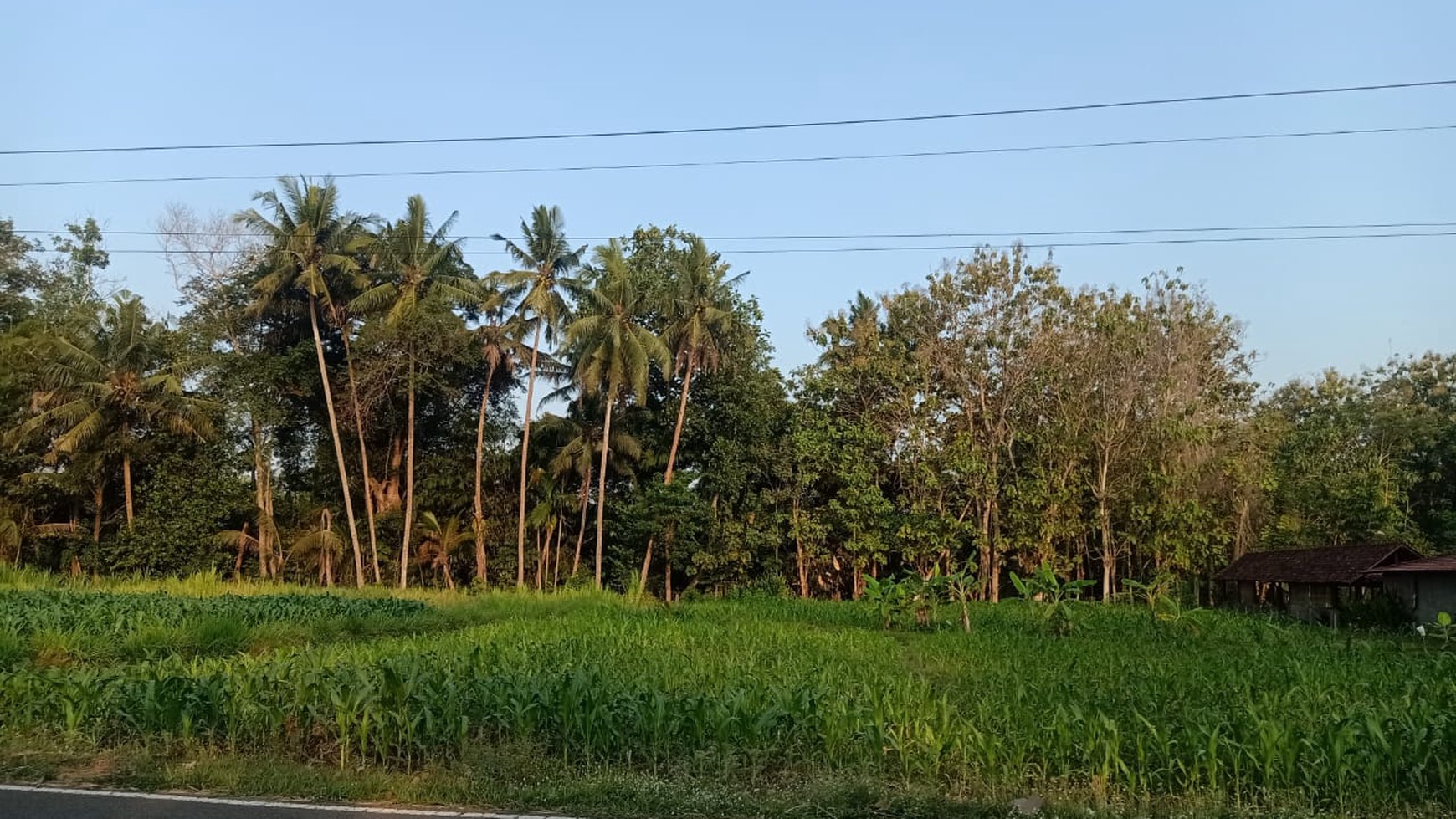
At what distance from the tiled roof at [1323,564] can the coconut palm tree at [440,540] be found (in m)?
29.2

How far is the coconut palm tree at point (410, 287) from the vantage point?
32.3 metres

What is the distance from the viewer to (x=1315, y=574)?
26.4 m

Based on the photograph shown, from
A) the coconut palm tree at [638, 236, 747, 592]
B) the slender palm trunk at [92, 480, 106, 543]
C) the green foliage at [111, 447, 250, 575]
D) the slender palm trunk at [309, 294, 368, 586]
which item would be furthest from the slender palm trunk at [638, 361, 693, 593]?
the slender palm trunk at [92, 480, 106, 543]

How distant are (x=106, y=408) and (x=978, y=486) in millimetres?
31931

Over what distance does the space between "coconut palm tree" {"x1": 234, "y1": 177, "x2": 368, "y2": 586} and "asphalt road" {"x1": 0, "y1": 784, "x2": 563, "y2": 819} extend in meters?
27.1

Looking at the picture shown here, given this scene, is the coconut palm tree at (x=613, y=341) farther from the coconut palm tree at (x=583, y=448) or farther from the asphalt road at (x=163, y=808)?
the asphalt road at (x=163, y=808)

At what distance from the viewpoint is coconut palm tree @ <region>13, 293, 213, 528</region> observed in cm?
3041

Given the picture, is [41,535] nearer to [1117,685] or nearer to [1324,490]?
[1117,685]

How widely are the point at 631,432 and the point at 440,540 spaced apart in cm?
891

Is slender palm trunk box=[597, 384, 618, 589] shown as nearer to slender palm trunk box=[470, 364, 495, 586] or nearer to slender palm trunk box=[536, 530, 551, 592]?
slender palm trunk box=[536, 530, 551, 592]

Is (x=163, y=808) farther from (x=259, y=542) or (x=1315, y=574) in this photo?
Answer: (x=259, y=542)

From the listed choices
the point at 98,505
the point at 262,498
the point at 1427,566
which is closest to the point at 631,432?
the point at 262,498

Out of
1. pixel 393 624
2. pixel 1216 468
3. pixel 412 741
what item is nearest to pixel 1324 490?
pixel 1216 468

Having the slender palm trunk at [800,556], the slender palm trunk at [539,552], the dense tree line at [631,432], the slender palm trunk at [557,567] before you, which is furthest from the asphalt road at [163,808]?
the slender palm trunk at [557,567]
